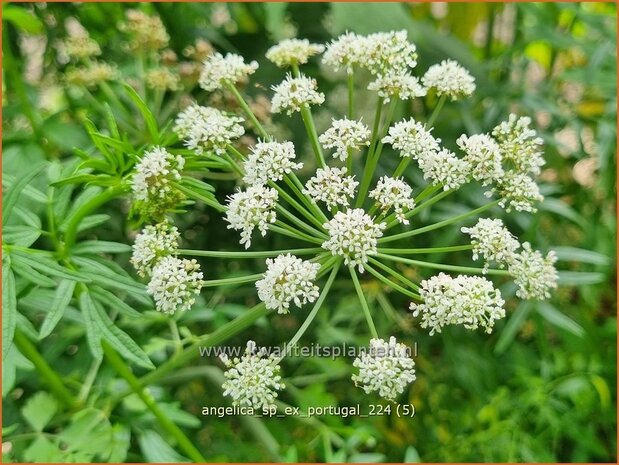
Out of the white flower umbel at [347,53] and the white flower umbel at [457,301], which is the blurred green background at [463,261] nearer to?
the white flower umbel at [347,53]

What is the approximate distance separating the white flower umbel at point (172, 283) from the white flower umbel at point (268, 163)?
0.19 metres

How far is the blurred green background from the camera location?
1.94 meters

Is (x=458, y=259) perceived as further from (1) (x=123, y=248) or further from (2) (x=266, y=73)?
(1) (x=123, y=248)

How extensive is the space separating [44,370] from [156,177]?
616 mm

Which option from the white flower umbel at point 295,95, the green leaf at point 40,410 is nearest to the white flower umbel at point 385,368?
the white flower umbel at point 295,95

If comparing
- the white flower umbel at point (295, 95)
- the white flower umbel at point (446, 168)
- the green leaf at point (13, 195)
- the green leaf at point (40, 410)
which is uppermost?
the white flower umbel at point (295, 95)

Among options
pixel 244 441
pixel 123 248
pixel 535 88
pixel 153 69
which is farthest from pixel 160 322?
pixel 535 88

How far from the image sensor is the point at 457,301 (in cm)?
114

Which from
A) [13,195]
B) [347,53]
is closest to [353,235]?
[347,53]

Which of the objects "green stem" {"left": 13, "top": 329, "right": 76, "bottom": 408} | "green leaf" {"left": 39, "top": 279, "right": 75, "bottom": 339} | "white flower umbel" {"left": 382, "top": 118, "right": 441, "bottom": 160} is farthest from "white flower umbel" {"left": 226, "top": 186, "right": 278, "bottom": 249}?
"green stem" {"left": 13, "top": 329, "right": 76, "bottom": 408}

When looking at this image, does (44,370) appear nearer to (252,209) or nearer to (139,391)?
(139,391)

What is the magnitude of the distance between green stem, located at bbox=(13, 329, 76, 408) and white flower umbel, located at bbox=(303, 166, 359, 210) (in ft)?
2.34

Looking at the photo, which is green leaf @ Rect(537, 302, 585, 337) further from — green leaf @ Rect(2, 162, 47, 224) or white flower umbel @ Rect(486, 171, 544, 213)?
green leaf @ Rect(2, 162, 47, 224)

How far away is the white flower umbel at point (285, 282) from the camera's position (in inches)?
44.3
